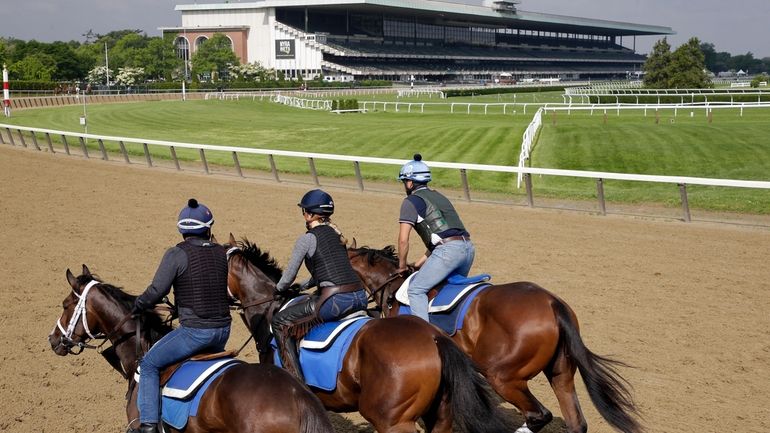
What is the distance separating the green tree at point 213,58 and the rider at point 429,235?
10010cm

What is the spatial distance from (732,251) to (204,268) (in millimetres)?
10457

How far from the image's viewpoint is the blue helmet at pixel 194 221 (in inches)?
208

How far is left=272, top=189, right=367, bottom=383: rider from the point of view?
5.89 meters

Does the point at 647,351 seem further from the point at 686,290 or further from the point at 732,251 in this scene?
→ the point at 732,251

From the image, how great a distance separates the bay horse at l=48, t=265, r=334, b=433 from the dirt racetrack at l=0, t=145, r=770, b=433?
4.87ft

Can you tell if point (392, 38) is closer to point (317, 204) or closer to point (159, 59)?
point (159, 59)

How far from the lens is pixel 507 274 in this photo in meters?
11.8

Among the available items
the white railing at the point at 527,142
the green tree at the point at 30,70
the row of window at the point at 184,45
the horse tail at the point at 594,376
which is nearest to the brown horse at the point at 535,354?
the horse tail at the point at 594,376

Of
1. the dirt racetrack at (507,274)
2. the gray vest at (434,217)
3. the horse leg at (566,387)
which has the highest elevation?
the gray vest at (434,217)

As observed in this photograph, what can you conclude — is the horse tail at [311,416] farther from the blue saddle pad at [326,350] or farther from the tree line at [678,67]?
the tree line at [678,67]

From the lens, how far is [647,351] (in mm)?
8727

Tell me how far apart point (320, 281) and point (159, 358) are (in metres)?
1.32

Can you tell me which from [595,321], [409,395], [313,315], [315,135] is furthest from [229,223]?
[315,135]

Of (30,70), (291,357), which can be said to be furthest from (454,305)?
(30,70)
